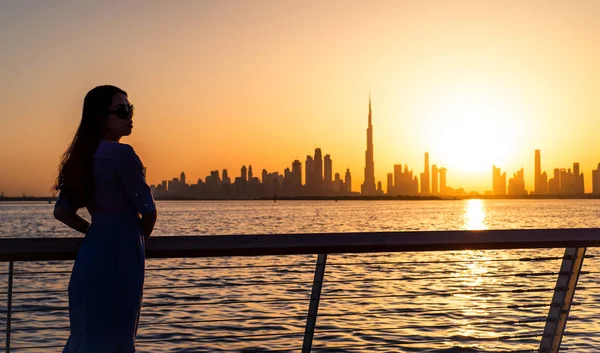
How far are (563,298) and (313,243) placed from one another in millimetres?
1438

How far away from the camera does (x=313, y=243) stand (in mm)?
3152

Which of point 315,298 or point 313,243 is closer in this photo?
point 313,243

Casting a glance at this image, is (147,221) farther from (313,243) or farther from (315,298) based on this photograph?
(315,298)

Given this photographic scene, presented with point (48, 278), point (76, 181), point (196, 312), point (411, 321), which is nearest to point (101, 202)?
point (76, 181)

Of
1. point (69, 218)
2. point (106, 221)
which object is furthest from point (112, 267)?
point (69, 218)

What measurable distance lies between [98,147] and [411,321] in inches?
345

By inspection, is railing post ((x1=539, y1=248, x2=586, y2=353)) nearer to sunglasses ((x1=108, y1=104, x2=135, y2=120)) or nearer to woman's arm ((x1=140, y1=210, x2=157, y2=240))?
woman's arm ((x1=140, y1=210, x2=157, y2=240))

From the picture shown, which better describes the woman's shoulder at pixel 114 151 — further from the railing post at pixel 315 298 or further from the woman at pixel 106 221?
the railing post at pixel 315 298

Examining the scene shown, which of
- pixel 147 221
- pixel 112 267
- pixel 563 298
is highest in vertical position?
pixel 147 221

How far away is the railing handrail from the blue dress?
0.39ft

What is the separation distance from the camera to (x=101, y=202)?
2977 millimetres

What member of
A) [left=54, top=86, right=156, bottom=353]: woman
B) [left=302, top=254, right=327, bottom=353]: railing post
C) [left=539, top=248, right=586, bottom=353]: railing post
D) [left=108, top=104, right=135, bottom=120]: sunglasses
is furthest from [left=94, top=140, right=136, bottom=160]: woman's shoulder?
[left=539, top=248, right=586, bottom=353]: railing post

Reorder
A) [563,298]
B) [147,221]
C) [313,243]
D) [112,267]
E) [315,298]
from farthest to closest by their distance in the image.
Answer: [563,298] < [315,298] < [313,243] < [147,221] < [112,267]

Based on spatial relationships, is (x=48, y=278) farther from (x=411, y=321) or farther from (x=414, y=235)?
(x=414, y=235)
